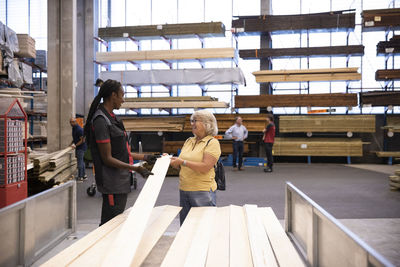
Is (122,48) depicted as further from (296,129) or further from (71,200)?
(71,200)

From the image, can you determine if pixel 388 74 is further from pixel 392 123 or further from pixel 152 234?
pixel 152 234

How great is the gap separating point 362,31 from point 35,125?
13.4 m

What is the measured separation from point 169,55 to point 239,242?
12555mm

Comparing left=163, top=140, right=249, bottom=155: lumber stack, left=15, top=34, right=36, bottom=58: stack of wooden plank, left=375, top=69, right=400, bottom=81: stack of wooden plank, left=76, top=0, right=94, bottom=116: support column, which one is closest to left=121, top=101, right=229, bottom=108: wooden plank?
left=163, top=140, right=249, bottom=155: lumber stack

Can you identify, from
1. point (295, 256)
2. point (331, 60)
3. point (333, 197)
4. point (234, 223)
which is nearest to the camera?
point (295, 256)

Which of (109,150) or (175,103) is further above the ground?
(175,103)

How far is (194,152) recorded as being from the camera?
327 centimetres

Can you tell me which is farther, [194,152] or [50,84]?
[50,84]

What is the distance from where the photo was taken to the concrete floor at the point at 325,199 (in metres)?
4.23

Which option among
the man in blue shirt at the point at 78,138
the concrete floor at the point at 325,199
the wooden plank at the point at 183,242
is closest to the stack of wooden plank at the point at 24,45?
the man in blue shirt at the point at 78,138

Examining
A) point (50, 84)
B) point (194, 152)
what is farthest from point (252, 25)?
point (194, 152)

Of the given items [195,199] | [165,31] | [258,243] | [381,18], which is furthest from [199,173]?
[381,18]

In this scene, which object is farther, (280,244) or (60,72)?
(60,72)

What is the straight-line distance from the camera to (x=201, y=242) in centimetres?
233
